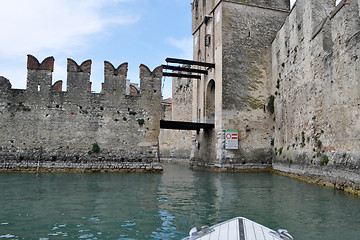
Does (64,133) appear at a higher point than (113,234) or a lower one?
higher

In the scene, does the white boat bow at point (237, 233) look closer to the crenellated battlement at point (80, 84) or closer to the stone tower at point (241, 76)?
the crenellated battlement at point (80, 84)

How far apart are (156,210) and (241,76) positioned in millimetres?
13481

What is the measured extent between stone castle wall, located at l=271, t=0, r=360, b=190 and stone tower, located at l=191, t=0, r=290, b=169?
1071 millimetres

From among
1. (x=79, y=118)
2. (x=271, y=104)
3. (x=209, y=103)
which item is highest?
(x=209, y=103)

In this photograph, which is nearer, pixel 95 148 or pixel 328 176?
pixel 328 176

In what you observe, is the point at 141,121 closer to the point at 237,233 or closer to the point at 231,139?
the point at 231,139

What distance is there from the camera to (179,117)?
30703 millimetres

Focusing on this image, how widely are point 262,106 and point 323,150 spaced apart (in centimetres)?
749

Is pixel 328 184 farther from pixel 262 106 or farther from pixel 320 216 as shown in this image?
pixel 262 106

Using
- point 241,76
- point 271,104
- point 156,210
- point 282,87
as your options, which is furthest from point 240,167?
point 156,210

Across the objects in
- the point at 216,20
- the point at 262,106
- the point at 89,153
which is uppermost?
the point at 216,20

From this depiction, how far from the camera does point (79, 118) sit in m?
15.5

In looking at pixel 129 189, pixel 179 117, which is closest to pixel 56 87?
pixel 129 189

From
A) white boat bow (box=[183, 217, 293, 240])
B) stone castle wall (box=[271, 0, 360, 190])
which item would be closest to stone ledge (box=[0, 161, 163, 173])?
stone castle wall (box=[271, 0, 360, 190])
